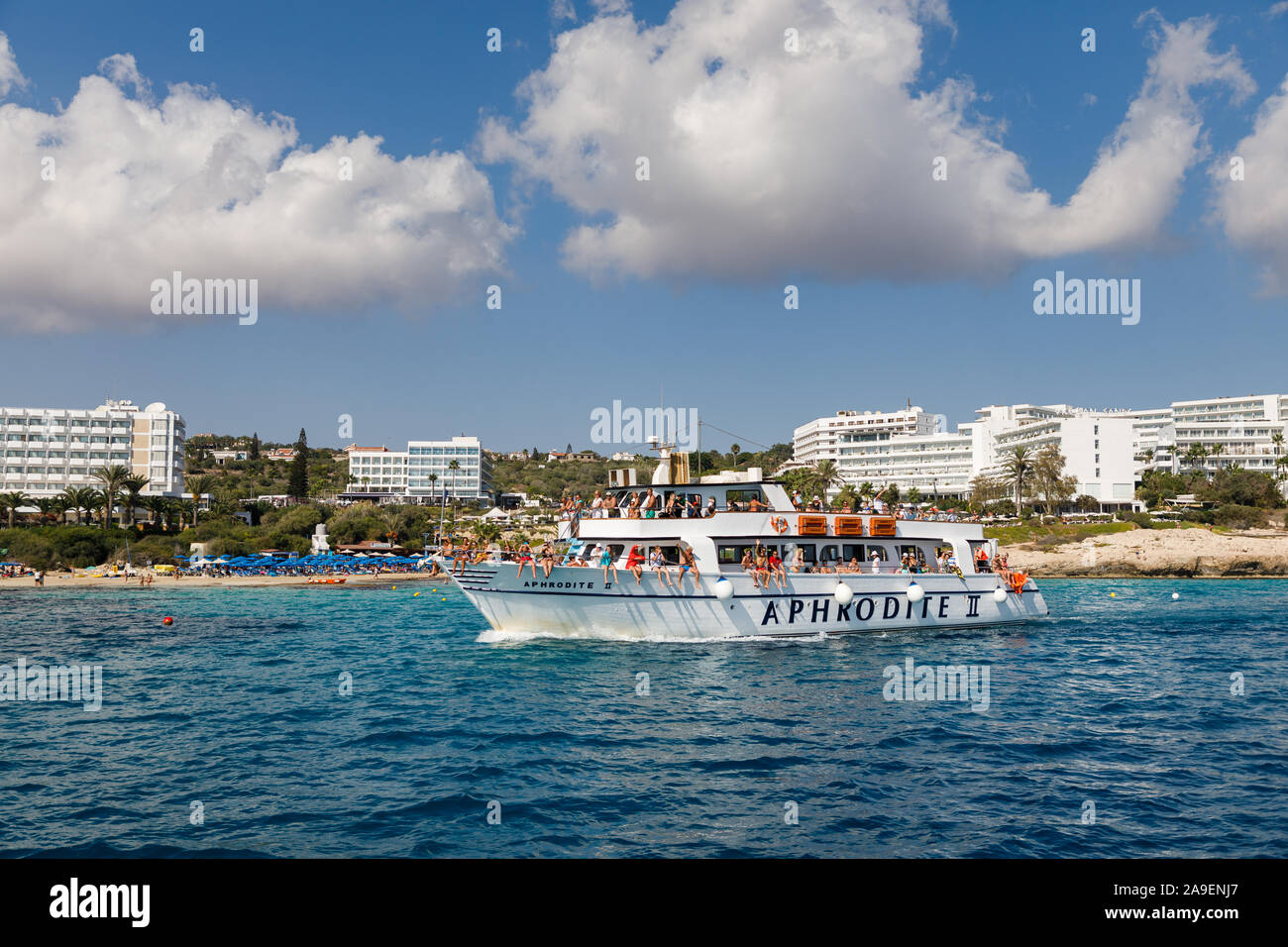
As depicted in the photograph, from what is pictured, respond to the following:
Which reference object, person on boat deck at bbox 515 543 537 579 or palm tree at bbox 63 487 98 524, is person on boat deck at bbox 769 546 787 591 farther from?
palm tree at bbox 63 487 98 524

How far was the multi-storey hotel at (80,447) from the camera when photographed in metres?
118

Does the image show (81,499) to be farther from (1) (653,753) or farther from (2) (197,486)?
(1) (653,753)

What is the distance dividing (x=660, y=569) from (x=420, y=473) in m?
153

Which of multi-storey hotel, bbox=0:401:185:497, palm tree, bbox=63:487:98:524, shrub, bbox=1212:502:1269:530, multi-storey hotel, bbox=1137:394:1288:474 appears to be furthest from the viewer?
multi-storey hotel, bbox=1137:394:1288:474

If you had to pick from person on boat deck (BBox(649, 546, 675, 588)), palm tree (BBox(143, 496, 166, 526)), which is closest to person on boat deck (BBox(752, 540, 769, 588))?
person on boat deck (BBox(649, 546, 675, 588))

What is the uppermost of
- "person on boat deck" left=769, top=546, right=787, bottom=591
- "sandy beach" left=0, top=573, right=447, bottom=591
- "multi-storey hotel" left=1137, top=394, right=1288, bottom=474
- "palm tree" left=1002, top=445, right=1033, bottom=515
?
"multi-storey hotel" left=1137, top=394, right=1288, bottom=474

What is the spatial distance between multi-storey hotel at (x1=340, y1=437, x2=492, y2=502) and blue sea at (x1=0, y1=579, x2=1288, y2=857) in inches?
5471

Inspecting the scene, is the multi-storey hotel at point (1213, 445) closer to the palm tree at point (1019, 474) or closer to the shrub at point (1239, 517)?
the palm tree at point (1019, 474)

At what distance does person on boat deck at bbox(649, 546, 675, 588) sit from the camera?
2689cm

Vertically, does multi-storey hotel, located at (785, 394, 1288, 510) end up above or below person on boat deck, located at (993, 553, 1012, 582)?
above
